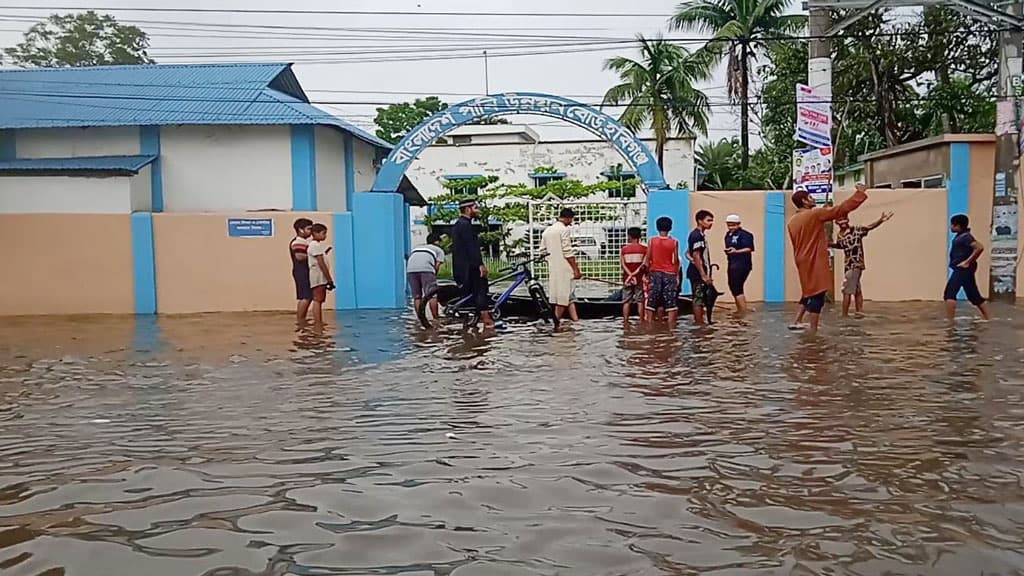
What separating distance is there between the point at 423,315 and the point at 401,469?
8.40 metres

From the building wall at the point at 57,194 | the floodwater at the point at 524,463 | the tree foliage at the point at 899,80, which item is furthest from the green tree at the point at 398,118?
the floodwater at the point at 524,463

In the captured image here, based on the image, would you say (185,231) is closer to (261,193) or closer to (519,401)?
(261,193)

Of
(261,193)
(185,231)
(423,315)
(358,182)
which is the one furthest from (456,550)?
(358,182)

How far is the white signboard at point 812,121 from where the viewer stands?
16.2 m

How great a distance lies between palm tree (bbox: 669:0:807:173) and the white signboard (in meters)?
16.3

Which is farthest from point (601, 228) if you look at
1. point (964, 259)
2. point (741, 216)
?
point (964, 259)

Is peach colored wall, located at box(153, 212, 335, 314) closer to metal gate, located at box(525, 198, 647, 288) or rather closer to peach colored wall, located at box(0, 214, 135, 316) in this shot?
peach colored wall, located at box(0, 214, 135, 316)

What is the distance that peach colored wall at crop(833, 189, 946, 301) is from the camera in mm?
17281

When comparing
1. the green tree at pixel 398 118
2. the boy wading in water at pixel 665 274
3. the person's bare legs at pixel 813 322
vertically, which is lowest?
the person's bare legs at pixel 813 322

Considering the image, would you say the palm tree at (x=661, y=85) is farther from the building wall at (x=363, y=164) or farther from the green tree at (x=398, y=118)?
the green tree at (x=398, y=118)

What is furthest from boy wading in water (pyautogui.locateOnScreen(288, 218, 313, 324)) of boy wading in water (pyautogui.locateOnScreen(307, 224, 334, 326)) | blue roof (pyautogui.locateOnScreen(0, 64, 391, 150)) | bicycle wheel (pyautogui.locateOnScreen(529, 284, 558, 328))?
blue roof (pyautogui.locateOnScreen(0, 64, 391, 150))

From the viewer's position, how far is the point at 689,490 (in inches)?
209

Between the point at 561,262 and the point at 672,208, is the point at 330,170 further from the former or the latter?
the point at 561,262

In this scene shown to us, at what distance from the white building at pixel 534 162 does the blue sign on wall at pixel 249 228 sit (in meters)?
18.2
